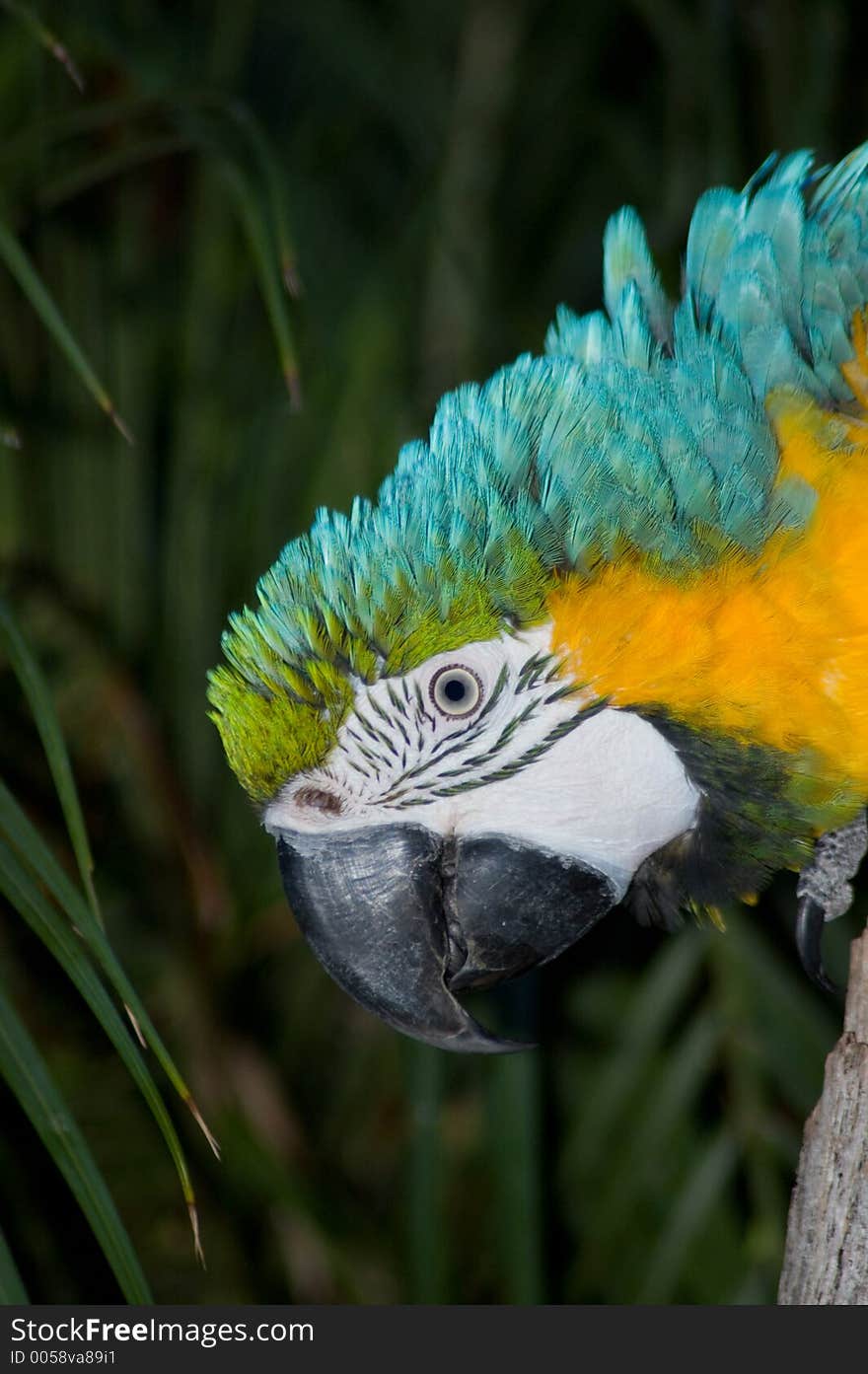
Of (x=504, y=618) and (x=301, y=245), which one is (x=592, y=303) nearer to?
(x=301, y=245)

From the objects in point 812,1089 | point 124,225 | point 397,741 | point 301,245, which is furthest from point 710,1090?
point 124,225

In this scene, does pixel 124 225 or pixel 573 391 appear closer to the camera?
pixel 573 391

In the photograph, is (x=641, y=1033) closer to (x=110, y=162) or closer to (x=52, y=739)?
(x=52, y=739)

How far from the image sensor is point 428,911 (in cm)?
101

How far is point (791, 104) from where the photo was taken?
5.33 feet

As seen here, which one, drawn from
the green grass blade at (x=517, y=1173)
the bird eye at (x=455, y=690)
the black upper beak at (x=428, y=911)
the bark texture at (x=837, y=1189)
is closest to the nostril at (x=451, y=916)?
the black upper beak at (x=428, y=911)

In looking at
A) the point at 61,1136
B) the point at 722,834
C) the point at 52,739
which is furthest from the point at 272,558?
the point at 61,1136

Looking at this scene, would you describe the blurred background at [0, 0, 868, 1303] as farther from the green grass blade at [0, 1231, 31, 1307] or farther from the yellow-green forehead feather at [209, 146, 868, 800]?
the green grass blade at [0, 1231, 31, 1307]

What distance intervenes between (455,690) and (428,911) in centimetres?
18

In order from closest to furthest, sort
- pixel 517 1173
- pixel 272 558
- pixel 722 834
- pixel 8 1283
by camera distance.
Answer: pixel 8 1283, pixel 722 834, pixel 517 1173, pixel 272 558

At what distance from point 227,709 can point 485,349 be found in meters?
0.93

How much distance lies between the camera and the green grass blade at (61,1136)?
2.35ft

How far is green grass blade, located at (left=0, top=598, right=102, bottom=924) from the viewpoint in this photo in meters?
0.77

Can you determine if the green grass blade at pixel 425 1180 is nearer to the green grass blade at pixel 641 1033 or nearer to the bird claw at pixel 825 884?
the green grass blade at pixel 641 1033
